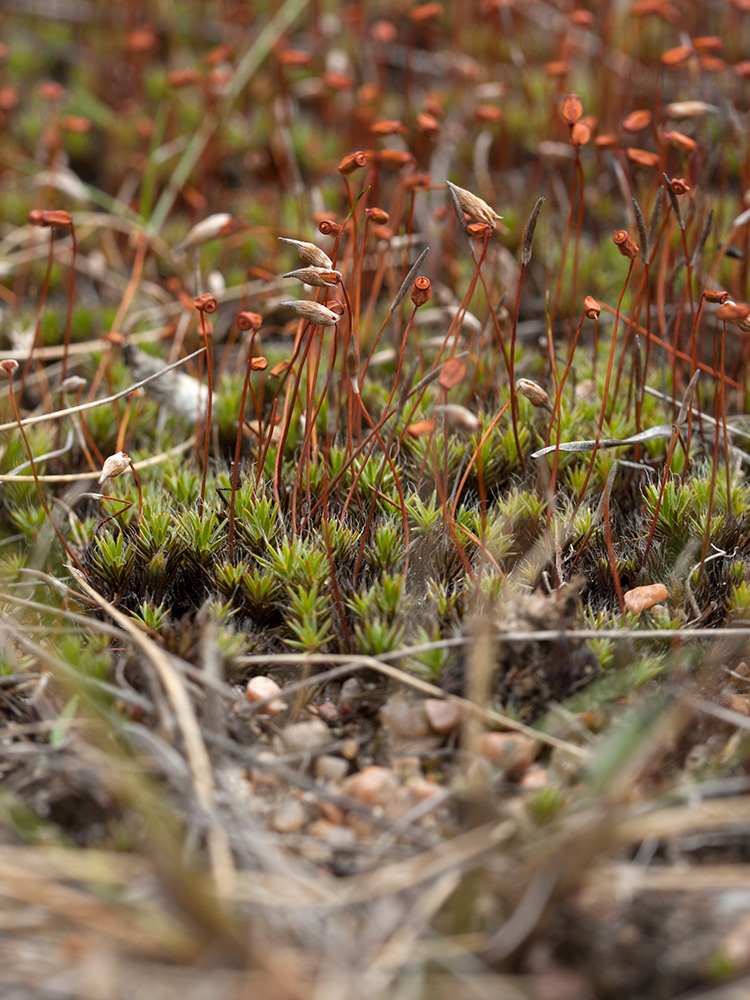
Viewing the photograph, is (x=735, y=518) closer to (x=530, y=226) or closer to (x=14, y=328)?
(x=530, y=226)

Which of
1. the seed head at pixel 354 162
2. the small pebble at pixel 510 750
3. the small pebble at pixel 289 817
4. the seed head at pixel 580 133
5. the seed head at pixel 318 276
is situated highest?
the seed head at pixel 580 133

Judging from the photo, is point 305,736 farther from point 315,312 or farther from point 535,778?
point 315,312

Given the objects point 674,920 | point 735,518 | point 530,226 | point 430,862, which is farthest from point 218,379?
point 674,920

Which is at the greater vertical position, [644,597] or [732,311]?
[732,311]

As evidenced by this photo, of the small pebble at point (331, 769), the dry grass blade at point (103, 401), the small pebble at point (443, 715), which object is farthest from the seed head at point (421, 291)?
the small pebble at point (331, 769)

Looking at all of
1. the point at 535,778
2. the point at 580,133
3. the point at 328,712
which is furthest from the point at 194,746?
the point at 580,133

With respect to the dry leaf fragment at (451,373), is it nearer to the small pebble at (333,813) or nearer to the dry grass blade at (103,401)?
the dry grass blade at (103,401)
